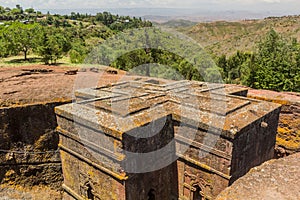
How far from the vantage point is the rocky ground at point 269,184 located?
361cm

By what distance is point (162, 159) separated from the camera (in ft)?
25.2

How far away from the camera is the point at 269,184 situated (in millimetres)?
3865

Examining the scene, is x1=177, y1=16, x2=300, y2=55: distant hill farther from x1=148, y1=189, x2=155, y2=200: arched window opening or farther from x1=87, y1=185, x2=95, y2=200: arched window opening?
x1=87, y1=185, x2=95, y2=200: arched window opening

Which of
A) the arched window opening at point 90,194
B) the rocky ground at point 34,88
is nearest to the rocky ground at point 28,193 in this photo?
the arched window opening at point 90,194

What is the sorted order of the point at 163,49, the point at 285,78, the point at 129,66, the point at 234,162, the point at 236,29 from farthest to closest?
the point at 236,29, the point at 163,49, the point at 129,66, the point at 285,78, the point at 234,162

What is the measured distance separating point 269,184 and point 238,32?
97.9 metres

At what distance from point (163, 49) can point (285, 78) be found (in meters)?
12.4

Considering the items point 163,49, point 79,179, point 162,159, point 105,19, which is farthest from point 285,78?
point 105,19

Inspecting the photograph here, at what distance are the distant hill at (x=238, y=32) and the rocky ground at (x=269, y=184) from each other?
5994 centimetres

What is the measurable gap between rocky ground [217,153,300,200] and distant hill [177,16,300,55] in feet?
197

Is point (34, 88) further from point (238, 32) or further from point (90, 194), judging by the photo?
point (238, 32)

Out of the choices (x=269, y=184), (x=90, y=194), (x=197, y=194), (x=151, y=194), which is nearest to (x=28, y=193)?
(x=90, y=194)

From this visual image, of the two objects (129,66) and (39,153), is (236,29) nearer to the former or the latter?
(129,66)

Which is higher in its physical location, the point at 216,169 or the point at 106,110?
the point at 106,110
